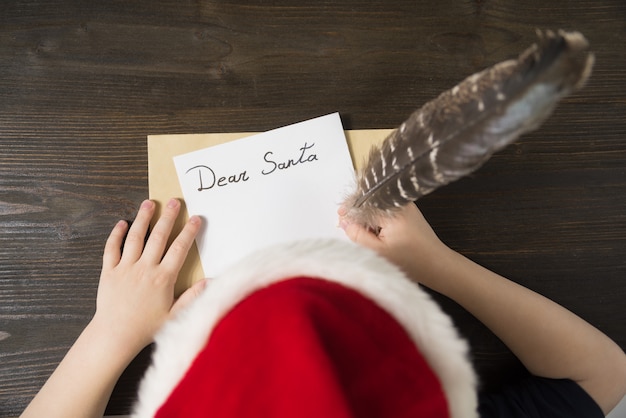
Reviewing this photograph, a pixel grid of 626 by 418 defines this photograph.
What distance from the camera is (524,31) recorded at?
678 mm

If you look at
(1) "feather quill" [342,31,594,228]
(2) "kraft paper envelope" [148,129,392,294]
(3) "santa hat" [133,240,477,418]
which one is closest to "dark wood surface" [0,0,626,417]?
(2) "kraft paper envelope" [148,129,392,294]

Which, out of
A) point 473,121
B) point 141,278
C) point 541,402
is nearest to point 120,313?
point 141,278

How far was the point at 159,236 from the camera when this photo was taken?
23.5 inches

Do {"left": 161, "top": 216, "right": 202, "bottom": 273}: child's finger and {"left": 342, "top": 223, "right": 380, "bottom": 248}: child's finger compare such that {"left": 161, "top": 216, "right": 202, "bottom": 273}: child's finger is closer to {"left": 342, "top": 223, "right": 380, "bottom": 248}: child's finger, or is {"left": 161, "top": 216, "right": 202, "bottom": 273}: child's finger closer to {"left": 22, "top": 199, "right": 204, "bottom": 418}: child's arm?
{"left": 22, "top": 199, "right": 204, "bottom": 418}: child's arm

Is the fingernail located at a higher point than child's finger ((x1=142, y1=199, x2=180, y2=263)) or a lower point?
higher

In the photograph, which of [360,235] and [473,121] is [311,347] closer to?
[473,121]

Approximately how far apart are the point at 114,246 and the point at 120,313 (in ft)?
0.31

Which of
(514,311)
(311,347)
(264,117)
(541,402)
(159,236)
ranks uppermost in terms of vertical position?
(264,117)

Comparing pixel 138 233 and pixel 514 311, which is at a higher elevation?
pixel 138 233

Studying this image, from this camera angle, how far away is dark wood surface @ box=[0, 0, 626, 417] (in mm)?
600

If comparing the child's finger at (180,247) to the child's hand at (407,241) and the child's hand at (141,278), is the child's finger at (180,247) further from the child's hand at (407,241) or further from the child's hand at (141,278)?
the child's hand at (407,241)

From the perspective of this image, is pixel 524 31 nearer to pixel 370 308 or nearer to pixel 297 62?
pixel 297 62

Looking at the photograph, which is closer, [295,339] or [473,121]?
[295,339]

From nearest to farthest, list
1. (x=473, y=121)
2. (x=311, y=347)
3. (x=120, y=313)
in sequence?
(x=311, y=347), (x=473, y=121), (x=120, y=313)
